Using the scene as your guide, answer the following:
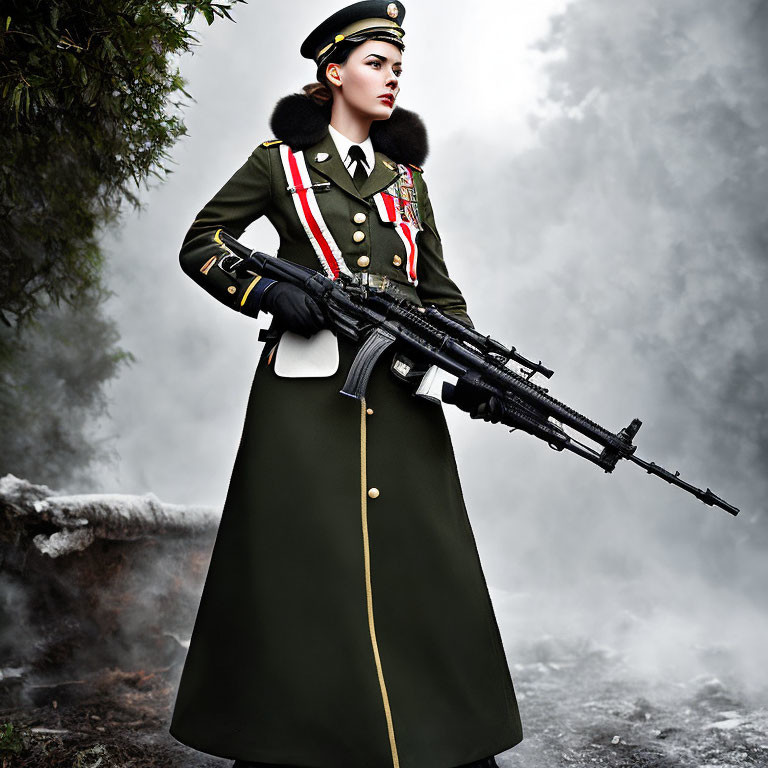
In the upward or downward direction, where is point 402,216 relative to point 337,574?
upward

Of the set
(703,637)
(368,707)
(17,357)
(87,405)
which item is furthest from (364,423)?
(87,405)

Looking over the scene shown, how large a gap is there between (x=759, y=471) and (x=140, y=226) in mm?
5131

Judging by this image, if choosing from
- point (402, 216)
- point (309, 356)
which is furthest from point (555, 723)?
point (402, 216)

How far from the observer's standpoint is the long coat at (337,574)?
101 inches

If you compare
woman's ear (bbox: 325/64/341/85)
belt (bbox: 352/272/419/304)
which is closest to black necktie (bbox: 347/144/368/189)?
woman's ear (bbox: 325/64/341/85)

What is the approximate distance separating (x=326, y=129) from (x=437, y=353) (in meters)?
0.84

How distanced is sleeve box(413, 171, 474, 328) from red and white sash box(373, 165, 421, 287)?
5.3 inches

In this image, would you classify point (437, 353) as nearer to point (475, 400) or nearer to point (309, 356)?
point (475, 400)

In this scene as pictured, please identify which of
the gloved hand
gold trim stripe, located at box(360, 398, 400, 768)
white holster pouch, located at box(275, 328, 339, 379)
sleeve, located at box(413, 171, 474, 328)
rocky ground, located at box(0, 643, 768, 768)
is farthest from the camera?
rocky ground, located at box(0, 643, 768, 768)

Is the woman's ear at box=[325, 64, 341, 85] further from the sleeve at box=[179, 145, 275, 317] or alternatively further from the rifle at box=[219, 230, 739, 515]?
the rifle at box=[219, 230, 739, 515]

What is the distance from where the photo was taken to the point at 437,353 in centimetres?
282

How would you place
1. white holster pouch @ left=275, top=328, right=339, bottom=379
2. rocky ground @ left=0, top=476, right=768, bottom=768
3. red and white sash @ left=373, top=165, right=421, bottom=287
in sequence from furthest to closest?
→ rocky ground @ left=0, top=476, right=768, bottom=768
red and white sash @ left=373, top=165, right=421, bottom=287
white holster pouch @ left=275, top=328, right=339, bottom=379

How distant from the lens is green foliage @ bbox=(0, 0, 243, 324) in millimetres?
3541

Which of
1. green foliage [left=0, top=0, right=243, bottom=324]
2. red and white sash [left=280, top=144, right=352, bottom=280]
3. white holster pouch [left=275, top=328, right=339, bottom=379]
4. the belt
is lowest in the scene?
white holster pouch [left=275, top=328, right=339, bottom=379]
